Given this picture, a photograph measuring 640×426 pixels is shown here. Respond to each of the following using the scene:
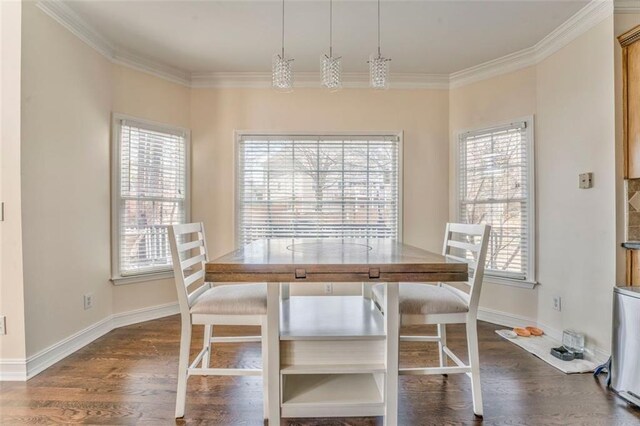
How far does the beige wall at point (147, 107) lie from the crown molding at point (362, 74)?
0.30ft

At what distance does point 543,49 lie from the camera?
2.88m

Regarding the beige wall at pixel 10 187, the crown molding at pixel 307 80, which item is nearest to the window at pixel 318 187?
the crown molding at pixel 307 80

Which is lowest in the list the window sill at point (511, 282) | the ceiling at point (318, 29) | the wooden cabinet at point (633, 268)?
the window sill at point (511, 282)

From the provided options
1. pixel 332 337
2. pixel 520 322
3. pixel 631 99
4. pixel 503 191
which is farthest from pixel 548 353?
pixel 332 337

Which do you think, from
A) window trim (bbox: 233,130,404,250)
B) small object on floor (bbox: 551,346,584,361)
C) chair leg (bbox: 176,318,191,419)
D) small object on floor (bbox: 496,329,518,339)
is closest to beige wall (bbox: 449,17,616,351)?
small object on floor (bbox: 551,346,584,361)

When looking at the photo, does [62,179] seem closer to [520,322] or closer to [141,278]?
[141,278]

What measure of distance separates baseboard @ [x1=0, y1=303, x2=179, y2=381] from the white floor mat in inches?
127

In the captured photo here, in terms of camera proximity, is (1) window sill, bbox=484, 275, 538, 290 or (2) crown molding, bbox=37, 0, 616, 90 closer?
(2) crown molding, bbox=37, 0, 616, 90

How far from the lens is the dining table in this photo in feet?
4.31

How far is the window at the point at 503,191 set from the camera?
118 inches

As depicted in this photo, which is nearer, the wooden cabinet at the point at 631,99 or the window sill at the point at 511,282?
the wooden cabinet at the point at 631,99

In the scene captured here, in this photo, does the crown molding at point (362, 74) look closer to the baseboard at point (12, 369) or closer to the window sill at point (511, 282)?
the window sill at point (511, 282)

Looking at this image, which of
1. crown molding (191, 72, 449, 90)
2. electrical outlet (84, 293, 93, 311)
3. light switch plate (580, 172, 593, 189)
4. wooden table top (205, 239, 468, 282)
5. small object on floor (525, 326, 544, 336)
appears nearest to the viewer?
wooden table top (205, 239, 468, 282)

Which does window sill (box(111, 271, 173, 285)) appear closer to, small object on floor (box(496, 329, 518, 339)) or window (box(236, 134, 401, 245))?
window (box(236, 134, 401, 245))
